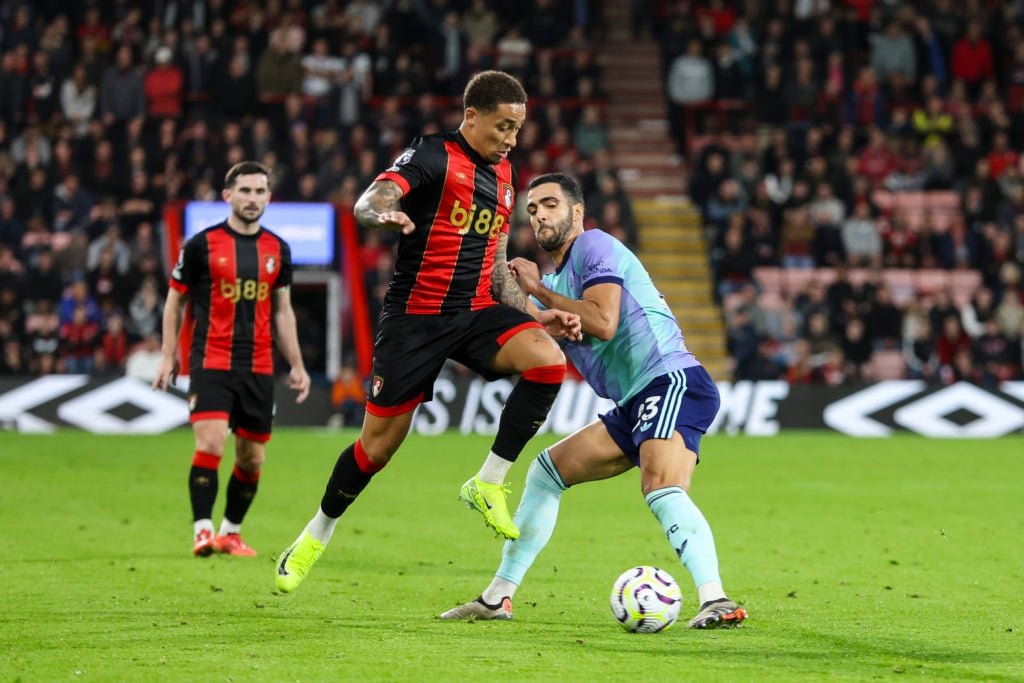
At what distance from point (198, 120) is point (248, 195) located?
14705 mm

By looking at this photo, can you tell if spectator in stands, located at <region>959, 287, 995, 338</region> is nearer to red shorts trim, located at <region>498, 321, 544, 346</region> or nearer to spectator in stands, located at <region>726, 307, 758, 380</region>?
spectator in stands, located at <region>726, 307, 758, 380</region>

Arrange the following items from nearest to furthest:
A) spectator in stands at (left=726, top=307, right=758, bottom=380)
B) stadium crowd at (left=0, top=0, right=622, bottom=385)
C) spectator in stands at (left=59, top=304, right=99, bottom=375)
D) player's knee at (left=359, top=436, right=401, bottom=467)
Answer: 1. player's knee at (left=359, top=436, right=401, bottom=467)
2. spectator in stands at (left=59, top=304, right=99, bottom=375)
3. stadium crowd at (left=0, top=0, right=622, bottom=385)
4. spectator in stands at (left=726, top=307, right=758, bottom=380)

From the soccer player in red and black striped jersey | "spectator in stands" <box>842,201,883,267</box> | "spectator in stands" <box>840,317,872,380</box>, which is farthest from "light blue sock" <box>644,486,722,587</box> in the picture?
"spectator in stands" <box>842,201,883,267</box>

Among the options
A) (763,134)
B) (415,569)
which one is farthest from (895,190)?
(415,569)

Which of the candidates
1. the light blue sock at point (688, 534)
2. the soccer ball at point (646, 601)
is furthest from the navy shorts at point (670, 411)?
the soccer ball at point (646, 601)

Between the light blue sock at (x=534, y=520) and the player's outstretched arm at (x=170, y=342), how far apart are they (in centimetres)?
314

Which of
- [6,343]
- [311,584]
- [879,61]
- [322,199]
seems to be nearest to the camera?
[311,584]

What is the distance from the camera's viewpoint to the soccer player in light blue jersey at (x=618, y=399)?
6656mm

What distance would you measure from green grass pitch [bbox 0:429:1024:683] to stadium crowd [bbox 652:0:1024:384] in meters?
6.03

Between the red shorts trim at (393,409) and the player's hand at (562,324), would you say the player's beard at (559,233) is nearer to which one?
the player's hand at (562,324)

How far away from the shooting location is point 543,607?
7.53 m

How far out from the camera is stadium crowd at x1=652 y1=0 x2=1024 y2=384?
22047 mm

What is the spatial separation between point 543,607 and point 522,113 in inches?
96.6

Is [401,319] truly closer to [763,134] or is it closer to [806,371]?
[806,371]
